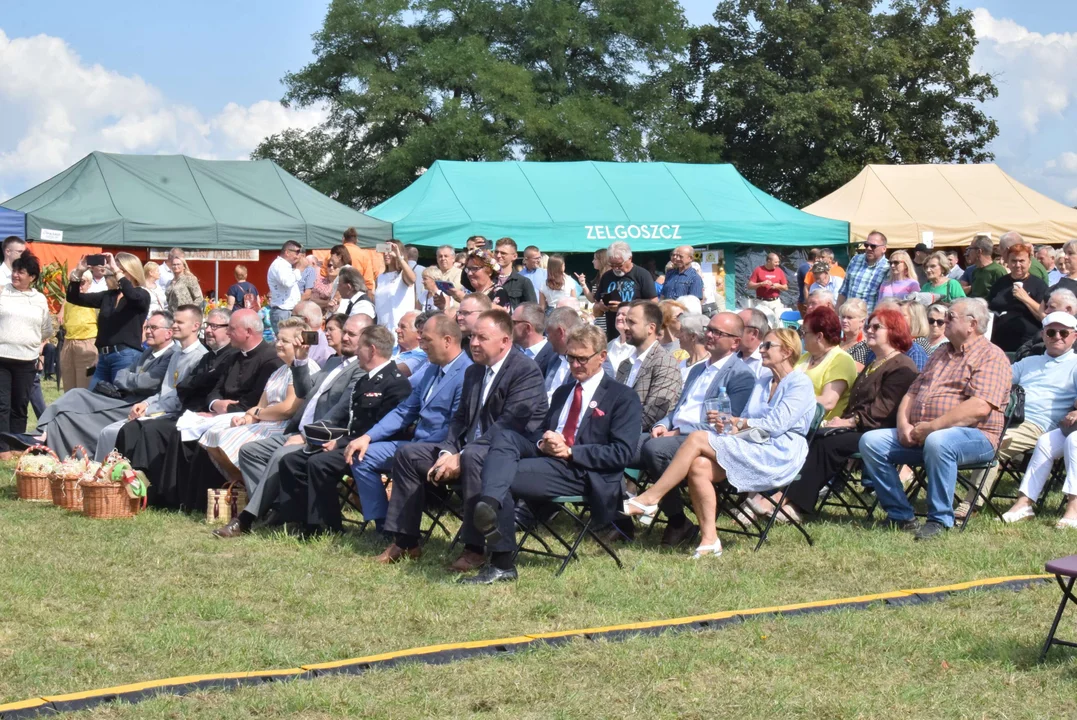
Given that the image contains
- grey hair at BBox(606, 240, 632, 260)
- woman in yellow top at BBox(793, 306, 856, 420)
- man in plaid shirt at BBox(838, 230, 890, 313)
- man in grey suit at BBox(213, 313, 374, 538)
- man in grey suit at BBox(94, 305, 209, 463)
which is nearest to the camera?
man in grey suit at BBox(213, 313, 374, 538)

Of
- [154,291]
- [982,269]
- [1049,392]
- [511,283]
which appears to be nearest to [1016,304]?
[982,269]

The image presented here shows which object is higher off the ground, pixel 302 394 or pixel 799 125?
pixel 799 125

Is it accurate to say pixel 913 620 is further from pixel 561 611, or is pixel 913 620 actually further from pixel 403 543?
pixel 403 543

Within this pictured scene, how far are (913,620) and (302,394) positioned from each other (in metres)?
3.95

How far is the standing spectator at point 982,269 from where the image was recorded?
9.63m

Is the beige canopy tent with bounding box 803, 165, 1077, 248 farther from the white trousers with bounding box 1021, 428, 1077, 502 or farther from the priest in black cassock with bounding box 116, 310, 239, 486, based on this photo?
the priest in black cassock with bounding box 116, 310, 239, 486

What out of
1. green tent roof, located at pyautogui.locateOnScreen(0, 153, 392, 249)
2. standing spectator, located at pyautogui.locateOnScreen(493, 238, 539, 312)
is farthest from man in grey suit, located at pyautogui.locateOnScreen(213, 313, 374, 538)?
green tent roof, located at pyautogui.locateOnScreen(0, 153, 392, 249)

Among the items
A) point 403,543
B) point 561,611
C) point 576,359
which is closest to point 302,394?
point 403,543

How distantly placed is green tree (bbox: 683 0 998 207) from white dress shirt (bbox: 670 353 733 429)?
92.0 ft

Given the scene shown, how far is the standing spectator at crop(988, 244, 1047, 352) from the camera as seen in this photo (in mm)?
8734

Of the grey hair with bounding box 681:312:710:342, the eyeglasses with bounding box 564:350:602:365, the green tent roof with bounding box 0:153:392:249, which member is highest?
the green tent roof with bounding box 0:153:392:249

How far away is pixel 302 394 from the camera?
745 centimetres

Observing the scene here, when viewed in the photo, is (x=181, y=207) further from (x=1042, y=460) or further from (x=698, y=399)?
(x=1042, y=460)

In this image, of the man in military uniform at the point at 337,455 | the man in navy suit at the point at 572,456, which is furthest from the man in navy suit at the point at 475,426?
the man in military uniform at the point at 337,455
